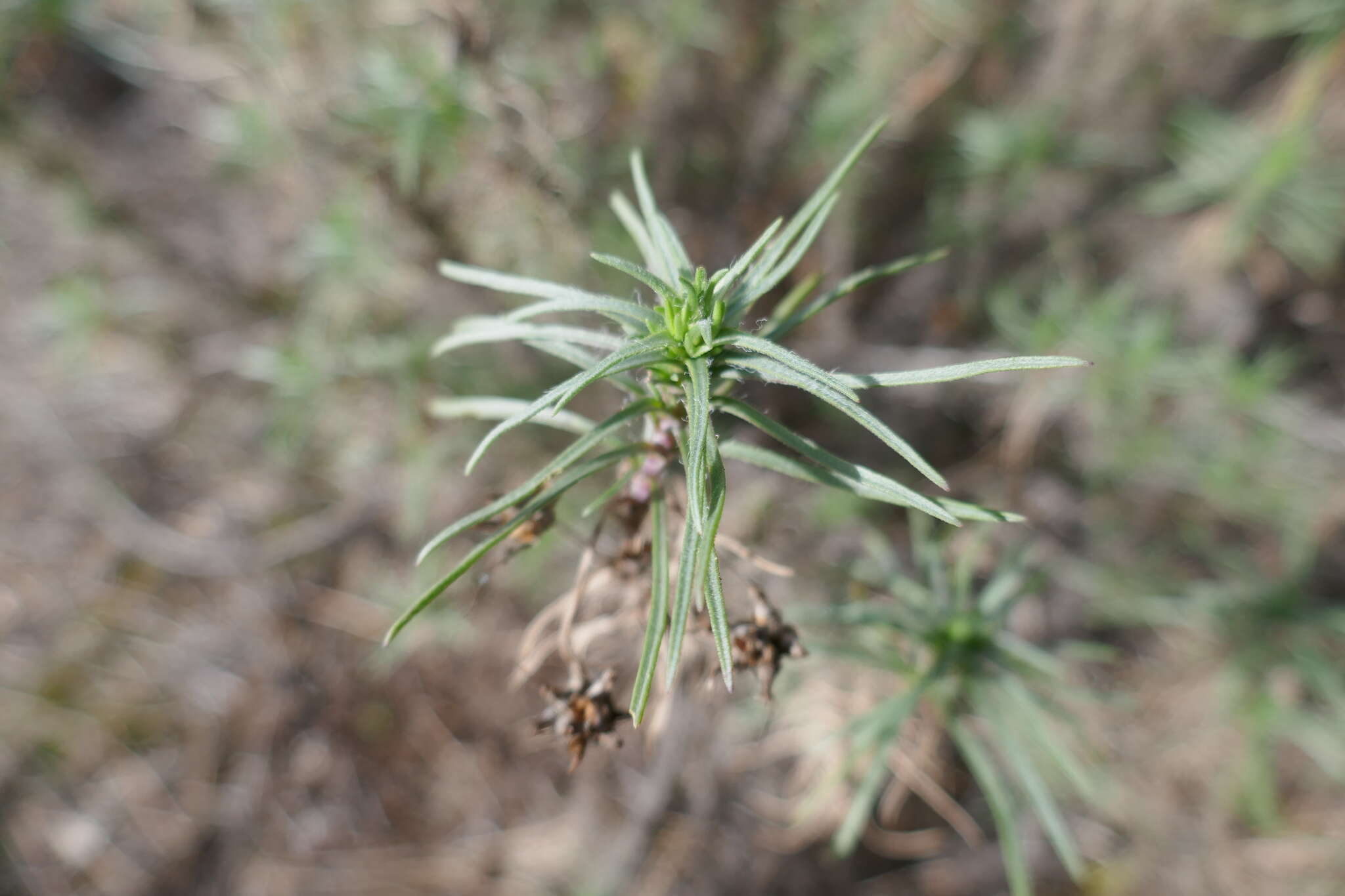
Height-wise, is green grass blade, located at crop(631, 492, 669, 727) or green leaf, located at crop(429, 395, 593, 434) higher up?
green leaf, located at crop(429, 395, 593, 434)

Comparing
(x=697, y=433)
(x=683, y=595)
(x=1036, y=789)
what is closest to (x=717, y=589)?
(x=683, y=595)

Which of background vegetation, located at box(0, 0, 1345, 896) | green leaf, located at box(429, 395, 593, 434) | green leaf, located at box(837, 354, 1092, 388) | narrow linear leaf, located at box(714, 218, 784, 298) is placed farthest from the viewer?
background vegetation, located at box(0, 0, 1345, 896)

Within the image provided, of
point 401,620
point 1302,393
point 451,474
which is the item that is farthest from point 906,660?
point 1302,393

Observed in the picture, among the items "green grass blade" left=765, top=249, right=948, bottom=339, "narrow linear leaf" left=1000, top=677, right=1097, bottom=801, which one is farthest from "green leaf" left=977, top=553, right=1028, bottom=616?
"green grass blade" left=765, top=249, right=948, bottom=339

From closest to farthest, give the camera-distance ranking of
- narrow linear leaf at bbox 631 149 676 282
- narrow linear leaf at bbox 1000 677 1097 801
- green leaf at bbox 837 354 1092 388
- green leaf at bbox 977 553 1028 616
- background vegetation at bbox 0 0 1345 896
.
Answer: green leaf at bbox 837 354 1092 388 < narrow linear leaf at bbox 631 149 676 282 < narrow linear leaf at bbox 1000 677 1097 801 < green leaf at bbox 977 553 1028 616 < background vegetation at bbox 0 0 1345 896

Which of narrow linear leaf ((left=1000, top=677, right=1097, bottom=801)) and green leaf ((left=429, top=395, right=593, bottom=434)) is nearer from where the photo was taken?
green leaf ((left=429, top=395, right=593, bottom=434))

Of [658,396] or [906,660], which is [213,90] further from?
[906,660]

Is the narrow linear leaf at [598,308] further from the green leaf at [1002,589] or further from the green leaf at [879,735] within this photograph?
the green leaf at [1002,589]

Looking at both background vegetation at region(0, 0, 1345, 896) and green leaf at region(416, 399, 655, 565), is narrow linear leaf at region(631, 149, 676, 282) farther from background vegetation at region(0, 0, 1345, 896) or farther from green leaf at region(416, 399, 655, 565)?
background vegetation at region(0, 0, 1345, 896)

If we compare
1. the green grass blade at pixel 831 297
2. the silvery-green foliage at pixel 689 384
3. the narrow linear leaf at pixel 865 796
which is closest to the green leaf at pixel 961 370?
the silvery-green foliage at pixel 689 384
